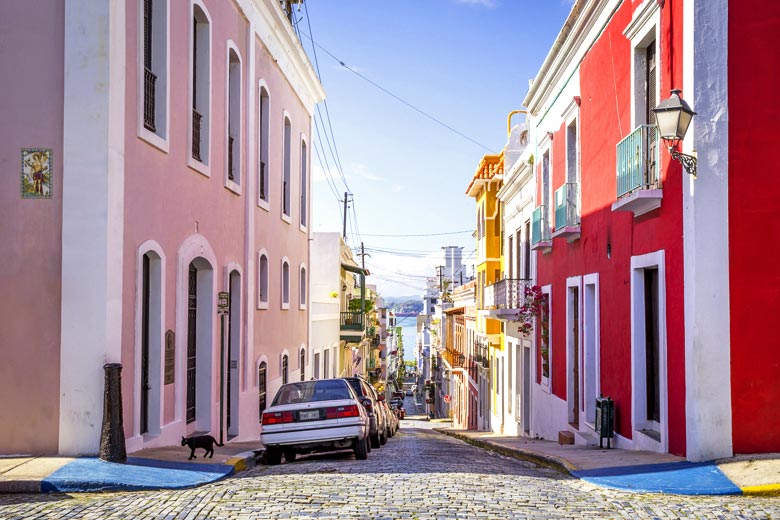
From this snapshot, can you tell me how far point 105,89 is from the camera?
9.72 m

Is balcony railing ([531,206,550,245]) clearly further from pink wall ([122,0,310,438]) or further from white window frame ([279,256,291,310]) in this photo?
white window frame ([279,256,291,310])

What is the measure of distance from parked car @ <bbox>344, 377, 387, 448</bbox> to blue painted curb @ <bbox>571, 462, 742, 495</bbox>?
4809 mm

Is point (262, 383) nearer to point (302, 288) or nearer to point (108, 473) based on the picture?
point (302, 288)

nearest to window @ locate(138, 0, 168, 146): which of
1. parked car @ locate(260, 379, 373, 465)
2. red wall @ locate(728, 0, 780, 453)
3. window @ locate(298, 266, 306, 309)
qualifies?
parked car @ locate(260, 379, 373, 465)

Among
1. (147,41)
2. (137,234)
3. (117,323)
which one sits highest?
(147,41)

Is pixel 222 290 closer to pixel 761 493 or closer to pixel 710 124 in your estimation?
pixel 710 124

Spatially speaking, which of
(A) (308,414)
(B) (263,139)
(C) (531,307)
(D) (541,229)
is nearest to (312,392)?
(A) (308,414)

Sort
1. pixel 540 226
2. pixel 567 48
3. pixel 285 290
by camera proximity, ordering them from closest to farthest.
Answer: pixel 567 48, pixel 540 226, pixel 285 290

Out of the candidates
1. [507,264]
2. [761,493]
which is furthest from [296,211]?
[761,493]

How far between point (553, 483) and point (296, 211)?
51.5 feet

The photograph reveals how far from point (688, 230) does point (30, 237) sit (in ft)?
24.1

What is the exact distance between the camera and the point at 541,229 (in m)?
18.9

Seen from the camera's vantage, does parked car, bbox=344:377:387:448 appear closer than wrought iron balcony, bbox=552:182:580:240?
Yes

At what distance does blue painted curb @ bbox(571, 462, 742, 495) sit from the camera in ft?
26.3
